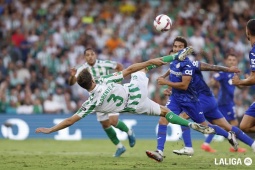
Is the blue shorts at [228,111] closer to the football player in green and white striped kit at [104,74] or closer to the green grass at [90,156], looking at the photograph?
the green grass at [90,156]

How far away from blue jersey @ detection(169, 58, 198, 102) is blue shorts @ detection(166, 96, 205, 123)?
0.09 m

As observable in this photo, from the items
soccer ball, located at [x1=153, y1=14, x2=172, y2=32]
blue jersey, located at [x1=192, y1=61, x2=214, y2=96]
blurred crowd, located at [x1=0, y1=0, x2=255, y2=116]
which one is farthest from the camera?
blurred crowd, located at [x1=0, y1=0, x2=255, y2=116]

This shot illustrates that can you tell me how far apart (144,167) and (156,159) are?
818 millimetres

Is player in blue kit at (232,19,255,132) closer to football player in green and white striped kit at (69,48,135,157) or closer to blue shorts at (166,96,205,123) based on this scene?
blue shorts at (166,96,205,123)

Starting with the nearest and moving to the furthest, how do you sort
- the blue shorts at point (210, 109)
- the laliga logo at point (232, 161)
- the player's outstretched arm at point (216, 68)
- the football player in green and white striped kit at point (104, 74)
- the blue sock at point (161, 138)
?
1. the player's outstretched arm at point (216, 68)
2. the laliga logo at point (232, 161)
3. the blue sock at point (161, 138)
4. the blue shorts at point (210, 109)
5. the football player in green and white striped kit at point (104, 74)

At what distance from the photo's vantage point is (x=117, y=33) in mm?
27594

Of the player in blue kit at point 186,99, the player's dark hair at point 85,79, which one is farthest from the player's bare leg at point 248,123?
the player's dark hair at point 85,79

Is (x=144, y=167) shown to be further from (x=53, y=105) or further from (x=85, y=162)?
(x=53, y=105)

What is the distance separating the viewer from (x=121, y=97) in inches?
549

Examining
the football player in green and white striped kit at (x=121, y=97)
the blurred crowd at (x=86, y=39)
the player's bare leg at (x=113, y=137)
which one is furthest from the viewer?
the blurred crowd at (x=86, y=39)

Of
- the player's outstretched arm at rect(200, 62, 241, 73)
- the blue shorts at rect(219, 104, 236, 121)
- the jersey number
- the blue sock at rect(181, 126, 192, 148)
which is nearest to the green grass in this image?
the blue sock at rect(181, 126, 192, 148)

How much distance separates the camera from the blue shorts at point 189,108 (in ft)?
50.2

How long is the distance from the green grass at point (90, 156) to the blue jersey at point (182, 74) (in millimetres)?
1333

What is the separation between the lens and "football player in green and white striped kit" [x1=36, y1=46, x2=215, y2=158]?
535 inches
